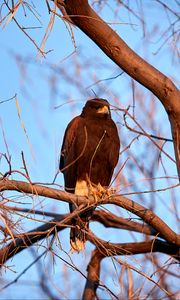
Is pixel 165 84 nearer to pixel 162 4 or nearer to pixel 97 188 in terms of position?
pixel 162 4

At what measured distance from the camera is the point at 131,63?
3.54m

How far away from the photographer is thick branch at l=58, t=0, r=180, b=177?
3.50 metres

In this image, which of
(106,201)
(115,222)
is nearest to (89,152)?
(115,222)

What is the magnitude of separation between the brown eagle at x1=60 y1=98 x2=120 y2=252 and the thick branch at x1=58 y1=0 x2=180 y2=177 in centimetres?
139

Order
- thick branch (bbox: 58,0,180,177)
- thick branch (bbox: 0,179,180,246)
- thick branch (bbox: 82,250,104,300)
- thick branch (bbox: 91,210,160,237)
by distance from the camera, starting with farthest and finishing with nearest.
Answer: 1. thick branch (bbox: 91,210,160,237)
2. thick branch (bbox: 82,250,104,300)
3. thick branch (bbox: 58,0,180,177)
4. thick branch (bbox: 0,179,180,246)

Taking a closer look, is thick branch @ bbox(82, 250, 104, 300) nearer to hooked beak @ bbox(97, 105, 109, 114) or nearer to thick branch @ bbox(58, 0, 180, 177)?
hooked beak @ bbox(97, 105, 109, 114)

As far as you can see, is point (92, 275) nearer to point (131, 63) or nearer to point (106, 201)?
point (106, 201)

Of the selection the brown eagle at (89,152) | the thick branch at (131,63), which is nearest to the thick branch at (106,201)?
the thick branch at (131,63)

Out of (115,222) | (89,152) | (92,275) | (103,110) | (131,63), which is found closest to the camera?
(131,63)

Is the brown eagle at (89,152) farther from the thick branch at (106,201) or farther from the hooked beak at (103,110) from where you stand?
the thick branch at (106,201)

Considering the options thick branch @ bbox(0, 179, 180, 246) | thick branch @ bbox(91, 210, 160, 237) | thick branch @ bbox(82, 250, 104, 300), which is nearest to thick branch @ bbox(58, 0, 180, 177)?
thick branch @ bbox(0, 179, 180, 246)

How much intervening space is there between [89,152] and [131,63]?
1585mm

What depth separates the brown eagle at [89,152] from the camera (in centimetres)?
500

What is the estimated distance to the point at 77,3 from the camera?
135 inches
